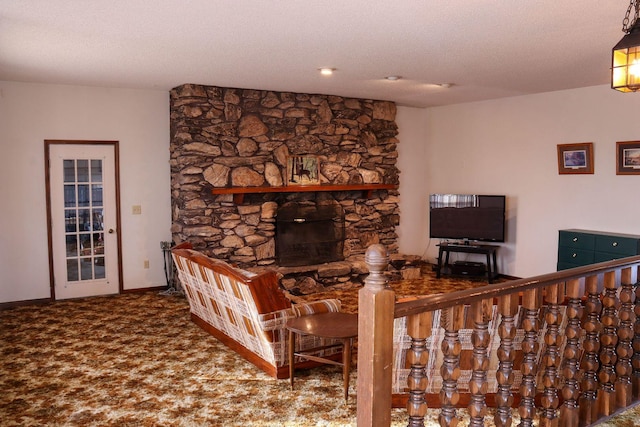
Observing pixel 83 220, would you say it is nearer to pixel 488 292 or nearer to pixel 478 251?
pixel 478 251

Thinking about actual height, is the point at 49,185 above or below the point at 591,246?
above

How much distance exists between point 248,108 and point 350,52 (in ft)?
8.11

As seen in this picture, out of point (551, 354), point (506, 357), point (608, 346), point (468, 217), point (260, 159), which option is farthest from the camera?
point (468, 217)

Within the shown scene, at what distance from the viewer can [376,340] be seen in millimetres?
1994

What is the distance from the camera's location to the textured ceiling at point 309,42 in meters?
3.50

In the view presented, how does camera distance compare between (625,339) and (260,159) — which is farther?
(260,159)

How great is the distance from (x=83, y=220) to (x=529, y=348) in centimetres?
581

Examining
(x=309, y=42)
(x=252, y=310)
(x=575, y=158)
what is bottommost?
(x=252, y=310)

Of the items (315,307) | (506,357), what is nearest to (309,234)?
(315,307)

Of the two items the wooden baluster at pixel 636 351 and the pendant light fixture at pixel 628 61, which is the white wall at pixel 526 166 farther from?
the pendant light fixture at pixel 628 61

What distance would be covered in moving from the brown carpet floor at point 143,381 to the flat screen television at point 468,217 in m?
4.03

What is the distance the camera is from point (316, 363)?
4.27 m

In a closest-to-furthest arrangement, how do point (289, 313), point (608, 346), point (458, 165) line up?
point (608, 346) → point (289, 313) → point (458, 165)

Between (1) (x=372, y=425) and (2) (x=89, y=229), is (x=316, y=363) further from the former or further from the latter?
(2) (x=89, y=229)
